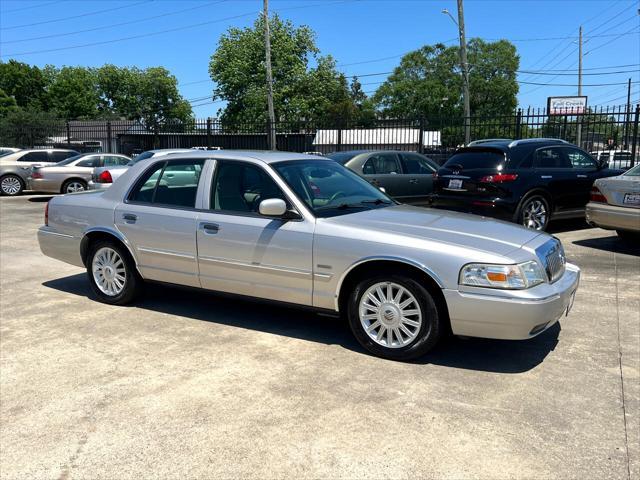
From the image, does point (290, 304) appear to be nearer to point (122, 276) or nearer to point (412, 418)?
point (412, 418)

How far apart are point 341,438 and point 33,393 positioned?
7.14 feet

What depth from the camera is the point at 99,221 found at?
5770 mm

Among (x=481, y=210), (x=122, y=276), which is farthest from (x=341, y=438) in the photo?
(x=481, y=210)

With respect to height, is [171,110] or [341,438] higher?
[171,110]

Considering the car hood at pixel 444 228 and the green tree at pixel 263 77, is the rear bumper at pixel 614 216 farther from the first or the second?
the green tree at pixel 263 77

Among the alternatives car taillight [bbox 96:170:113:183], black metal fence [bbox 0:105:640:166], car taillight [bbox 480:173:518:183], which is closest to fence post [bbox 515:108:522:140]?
black metal fence [bbox 0:105:640:166]

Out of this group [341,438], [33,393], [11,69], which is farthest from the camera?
[11,69]

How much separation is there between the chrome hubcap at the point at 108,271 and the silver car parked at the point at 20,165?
14.1 metres

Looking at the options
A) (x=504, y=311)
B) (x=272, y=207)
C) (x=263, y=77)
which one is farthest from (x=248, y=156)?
(x=263, y=77)

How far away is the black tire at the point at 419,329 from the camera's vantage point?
13.6 feet

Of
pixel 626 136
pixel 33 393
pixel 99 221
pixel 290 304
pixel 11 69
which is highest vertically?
pixel 11 69

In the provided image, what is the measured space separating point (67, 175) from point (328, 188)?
13587mm

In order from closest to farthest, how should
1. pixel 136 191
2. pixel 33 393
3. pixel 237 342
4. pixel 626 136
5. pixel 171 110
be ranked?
pixel 33 393
pixel 237 342
pixel 136 191
pixel 626 136
pixel 171 110

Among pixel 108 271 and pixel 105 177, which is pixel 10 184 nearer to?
pixel 105 177
